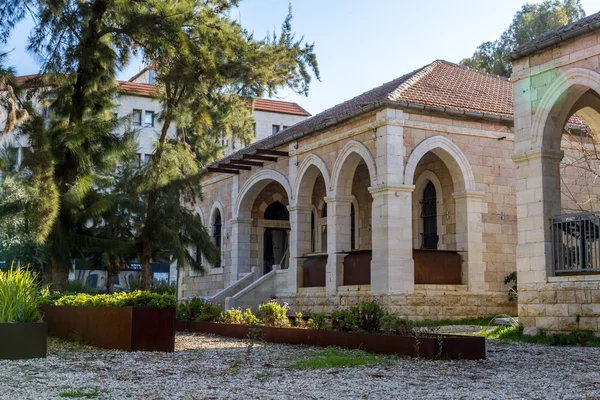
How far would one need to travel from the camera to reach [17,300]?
9.52m

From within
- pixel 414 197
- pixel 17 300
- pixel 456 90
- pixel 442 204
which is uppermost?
pixel 456 90

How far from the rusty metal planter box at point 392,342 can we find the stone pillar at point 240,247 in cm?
1224

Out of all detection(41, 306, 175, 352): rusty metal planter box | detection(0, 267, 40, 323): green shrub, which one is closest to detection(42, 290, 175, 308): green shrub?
detection(41, 306, 175, 352): rusty metal planter box

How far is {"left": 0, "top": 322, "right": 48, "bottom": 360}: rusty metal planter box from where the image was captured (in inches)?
356

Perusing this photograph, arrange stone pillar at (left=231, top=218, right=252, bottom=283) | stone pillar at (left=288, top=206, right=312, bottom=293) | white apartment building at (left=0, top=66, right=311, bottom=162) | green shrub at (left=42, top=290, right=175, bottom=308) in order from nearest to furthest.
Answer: green shrub at (left=42, top=290, right=175, bottom=308) < stone pillar at (left=288, top=206, right=312, bottom=293) < stone pillar at (left=231, top=218, right=252, bottom=283) < white apartment building at (left=0, top=66, right=311, bottom=162)

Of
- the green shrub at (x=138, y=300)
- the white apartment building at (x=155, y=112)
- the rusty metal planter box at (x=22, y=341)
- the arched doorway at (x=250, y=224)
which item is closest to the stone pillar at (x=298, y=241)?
the arched doorway at (x=250, y=224)

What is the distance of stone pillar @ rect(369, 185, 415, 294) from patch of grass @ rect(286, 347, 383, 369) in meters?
7.24

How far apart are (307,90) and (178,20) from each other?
3.65 metres

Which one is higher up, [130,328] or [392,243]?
[392,243]

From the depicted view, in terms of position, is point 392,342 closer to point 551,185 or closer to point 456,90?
point 551,185

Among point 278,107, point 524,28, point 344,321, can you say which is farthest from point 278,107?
point 344,321

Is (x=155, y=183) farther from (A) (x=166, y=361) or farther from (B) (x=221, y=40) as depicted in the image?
Result: (A) (x=166, y=361)

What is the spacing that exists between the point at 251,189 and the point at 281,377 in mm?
17029

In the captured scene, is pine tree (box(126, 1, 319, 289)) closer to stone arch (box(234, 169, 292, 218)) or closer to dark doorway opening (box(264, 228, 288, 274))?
stone arch (box(234, 169, 292, 218))
